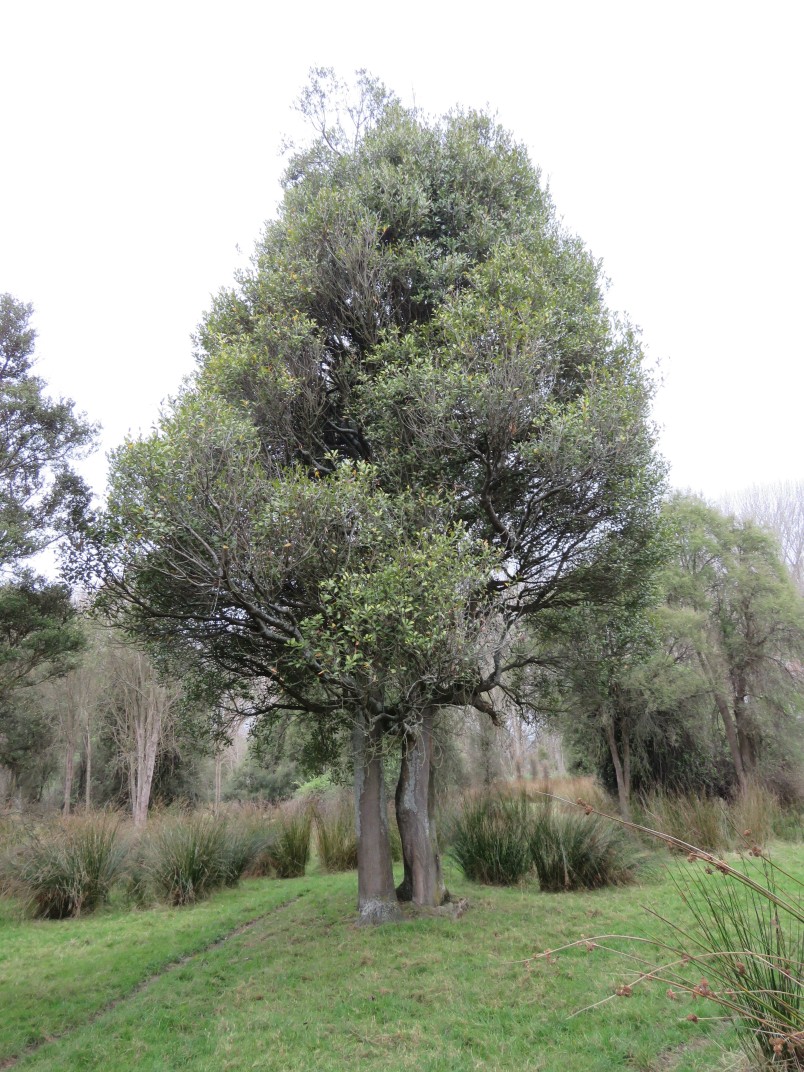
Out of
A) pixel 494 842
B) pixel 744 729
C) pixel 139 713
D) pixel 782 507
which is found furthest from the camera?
pixel 782 507

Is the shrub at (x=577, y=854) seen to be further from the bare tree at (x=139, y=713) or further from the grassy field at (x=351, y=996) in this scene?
the bare tree at (x=139, y=713)

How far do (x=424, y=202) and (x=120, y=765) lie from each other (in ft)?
76.8

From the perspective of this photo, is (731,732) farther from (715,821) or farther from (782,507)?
(782,507)

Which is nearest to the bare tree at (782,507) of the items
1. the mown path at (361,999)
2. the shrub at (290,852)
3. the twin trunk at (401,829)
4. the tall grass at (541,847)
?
the tall grass at (541,847)

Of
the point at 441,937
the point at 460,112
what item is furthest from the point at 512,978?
the point at 460,112

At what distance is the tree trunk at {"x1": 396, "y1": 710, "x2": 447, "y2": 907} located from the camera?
30.9 ft

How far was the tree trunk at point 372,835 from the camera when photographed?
886cm

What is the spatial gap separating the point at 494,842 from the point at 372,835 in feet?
10.2

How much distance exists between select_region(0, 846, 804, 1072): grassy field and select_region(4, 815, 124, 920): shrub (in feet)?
2.22

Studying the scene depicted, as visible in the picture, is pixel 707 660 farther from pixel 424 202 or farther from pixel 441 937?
pixel 424 202

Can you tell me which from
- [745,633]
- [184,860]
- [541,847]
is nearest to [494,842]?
[541,847]

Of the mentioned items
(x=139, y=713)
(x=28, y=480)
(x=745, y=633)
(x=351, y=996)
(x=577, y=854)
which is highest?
(x=28, y=480)

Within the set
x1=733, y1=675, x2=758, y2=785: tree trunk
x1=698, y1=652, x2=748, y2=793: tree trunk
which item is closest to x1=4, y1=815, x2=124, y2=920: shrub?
x1=698, y1=652, x2=748, y2=793: tree trunk

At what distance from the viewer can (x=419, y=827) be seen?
31.6 ft
